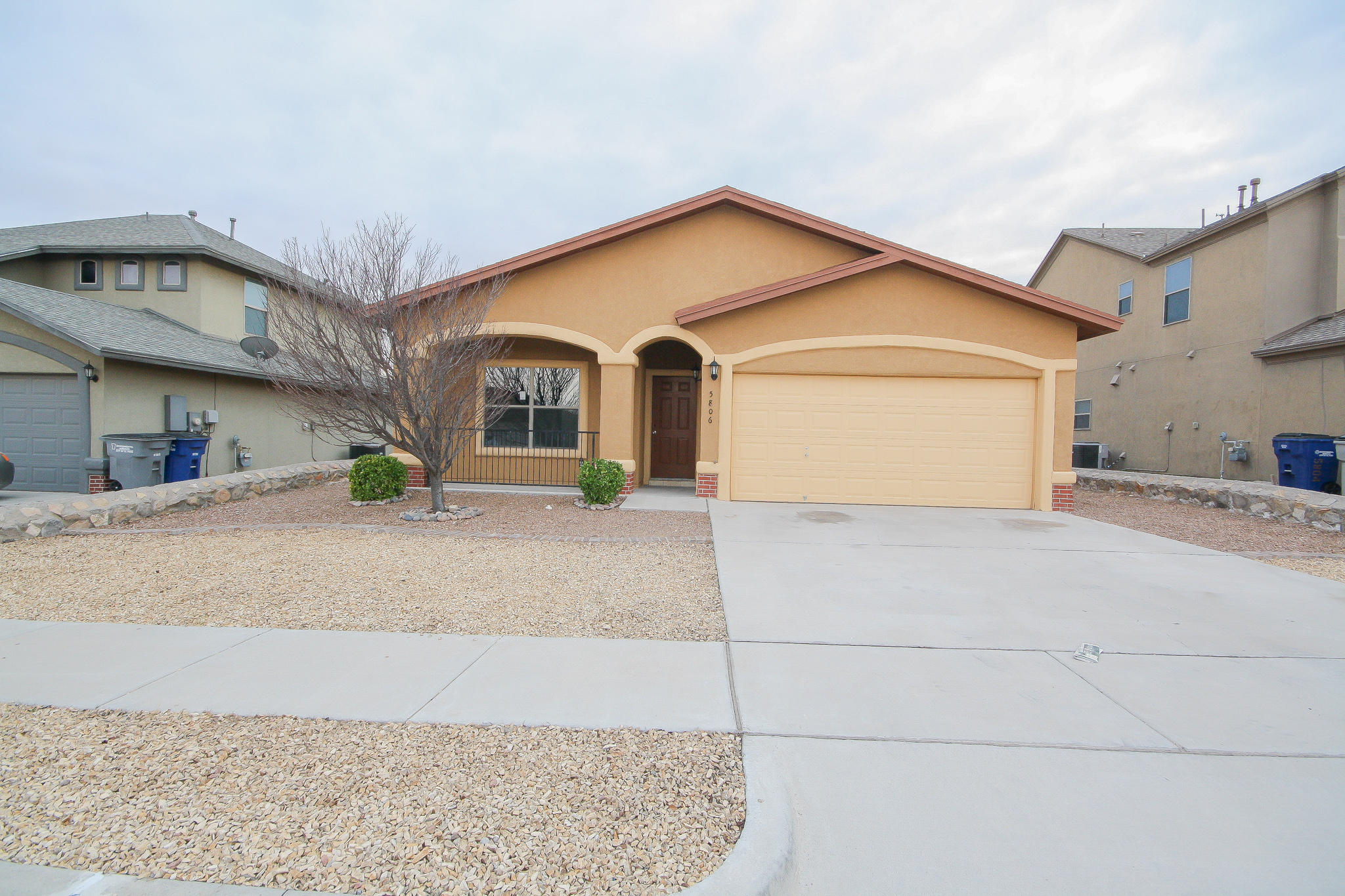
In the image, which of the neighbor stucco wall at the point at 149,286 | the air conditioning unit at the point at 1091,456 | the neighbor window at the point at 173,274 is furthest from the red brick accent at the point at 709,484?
the neighbor window at the point at 173,274

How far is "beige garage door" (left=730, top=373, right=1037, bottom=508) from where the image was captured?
36.9 ft

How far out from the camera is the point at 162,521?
9.14m

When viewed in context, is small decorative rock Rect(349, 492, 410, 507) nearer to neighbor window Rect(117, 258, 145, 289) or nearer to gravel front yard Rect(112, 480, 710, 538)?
gravel front yard Rect(112, 480, 710, 538)

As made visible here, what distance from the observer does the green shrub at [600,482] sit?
10.4 metres

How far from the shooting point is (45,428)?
485 inches

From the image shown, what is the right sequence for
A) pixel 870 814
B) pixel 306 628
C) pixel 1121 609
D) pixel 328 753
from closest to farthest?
pixel 870 814, pixel 328 753, pixel 306 628, pixel 1121 609

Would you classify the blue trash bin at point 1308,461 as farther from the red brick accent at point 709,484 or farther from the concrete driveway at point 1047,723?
the red brick accent at point 709,484

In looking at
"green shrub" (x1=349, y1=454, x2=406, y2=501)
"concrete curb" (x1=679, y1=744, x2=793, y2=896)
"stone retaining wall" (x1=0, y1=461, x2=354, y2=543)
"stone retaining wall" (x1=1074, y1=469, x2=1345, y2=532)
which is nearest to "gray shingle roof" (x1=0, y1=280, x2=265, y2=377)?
"stone retaining wall" (x1=0, y1=461, x2=354, y2=543)

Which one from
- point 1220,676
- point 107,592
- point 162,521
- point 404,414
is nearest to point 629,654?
point 1220,676

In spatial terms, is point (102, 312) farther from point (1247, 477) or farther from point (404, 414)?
point (1247, 477)

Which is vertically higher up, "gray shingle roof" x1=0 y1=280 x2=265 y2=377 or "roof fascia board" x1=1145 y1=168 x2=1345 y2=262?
"roof fascia board" x1=1145 y1=168 x2=1345 y2=262

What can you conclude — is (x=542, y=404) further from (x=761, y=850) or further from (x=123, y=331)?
(x=761, y=850)

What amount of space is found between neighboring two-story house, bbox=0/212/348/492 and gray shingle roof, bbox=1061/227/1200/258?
21233 mm

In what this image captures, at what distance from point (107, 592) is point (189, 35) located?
39.3 feet
